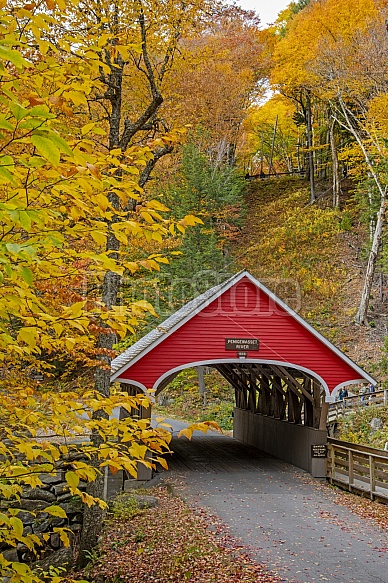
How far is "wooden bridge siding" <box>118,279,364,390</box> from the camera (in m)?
14.3

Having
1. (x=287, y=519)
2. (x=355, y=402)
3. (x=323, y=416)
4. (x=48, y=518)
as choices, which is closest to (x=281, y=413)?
(x=323, y=416)

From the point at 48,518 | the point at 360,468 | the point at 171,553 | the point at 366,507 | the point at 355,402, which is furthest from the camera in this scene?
the point at 355,402

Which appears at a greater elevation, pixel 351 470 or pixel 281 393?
pixel 281 393

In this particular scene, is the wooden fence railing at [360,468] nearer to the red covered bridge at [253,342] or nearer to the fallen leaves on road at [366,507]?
the fallen leaves on road at [366,507]

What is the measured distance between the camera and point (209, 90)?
3500cm

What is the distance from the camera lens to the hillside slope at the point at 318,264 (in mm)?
28688

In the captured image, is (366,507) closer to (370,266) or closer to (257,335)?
(257,335)

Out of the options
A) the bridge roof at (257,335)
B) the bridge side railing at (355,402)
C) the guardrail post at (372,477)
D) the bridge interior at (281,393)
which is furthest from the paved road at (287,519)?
the bridge side railing at (355,402)

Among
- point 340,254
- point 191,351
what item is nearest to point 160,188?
point 340,254

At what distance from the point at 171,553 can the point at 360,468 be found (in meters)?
5.32

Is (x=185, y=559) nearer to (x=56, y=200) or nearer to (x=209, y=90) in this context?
(x=56, y=200)

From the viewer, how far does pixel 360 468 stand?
12484 millimetres

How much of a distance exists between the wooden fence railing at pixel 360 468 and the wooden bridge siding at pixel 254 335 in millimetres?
1603

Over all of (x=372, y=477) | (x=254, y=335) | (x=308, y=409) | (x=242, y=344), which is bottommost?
(x=372, y=477)
